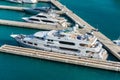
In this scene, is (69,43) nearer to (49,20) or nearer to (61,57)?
(61,57)

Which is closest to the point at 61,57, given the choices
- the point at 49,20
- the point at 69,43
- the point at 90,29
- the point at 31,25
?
the point at 69,43

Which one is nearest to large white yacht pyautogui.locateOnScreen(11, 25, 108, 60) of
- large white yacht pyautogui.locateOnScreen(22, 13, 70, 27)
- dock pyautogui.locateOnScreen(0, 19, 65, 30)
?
dock pyautogui.locateOnScreen(0, 19, 65, 30)

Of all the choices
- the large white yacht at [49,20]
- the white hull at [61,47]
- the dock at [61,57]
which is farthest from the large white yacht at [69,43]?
the large white yacht at [49,20]

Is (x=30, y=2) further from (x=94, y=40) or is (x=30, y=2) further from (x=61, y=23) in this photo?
(x=94, y=40)

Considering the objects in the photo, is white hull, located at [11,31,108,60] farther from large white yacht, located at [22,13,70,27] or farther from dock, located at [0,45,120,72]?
large white yacht, located at [22,13,70,27]

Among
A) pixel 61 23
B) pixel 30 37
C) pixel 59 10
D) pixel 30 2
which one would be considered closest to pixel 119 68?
pixel 30 37

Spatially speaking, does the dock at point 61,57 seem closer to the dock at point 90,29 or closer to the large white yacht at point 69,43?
the large white yacht at point 69,43
